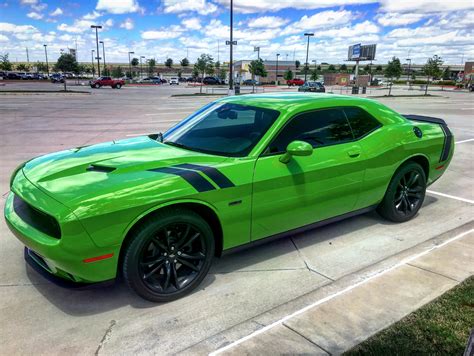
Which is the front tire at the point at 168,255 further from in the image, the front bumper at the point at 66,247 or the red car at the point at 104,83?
the red car at the point at 104,83

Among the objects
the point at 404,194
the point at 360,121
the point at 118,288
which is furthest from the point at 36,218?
the point at 404,194

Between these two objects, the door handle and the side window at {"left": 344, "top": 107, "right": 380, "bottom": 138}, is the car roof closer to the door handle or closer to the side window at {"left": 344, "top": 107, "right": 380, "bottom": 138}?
the side window at {"left": 344, "top": 107, "right": 380, "bottom": 138}

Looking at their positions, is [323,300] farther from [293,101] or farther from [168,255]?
[293,101]

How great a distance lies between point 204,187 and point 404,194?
298 cm

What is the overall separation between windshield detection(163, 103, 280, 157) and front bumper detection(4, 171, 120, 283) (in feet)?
4.53

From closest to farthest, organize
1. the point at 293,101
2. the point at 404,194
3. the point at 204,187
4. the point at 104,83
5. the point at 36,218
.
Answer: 1. the point at 36,218
2. the point at 204,187
3. the point at 293,101
4. the point at 404,194
5. the point at 104,83

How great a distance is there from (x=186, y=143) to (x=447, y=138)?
361cm

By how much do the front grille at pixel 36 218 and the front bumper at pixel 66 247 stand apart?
0.03 metres

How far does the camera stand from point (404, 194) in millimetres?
4883

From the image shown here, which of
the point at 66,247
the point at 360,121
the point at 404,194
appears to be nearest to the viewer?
the point at 66,247

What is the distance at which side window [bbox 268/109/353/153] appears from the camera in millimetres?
3674

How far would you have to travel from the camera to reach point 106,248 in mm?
2754

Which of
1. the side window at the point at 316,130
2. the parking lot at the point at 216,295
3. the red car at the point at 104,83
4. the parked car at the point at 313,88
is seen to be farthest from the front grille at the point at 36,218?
the red car at the point at 104,83

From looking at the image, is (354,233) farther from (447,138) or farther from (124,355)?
(124,355)
